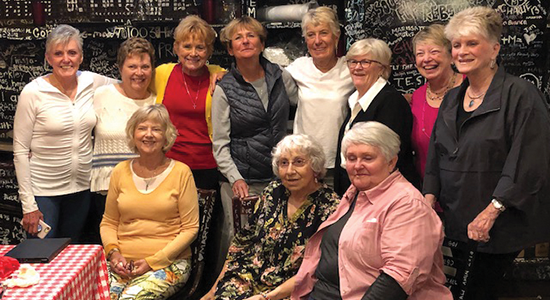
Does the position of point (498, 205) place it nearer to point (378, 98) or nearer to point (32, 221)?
point (378, 98)

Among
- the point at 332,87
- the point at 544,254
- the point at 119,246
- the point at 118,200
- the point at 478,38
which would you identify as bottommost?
the point at 544,254

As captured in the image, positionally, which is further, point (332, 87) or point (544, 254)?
point (544, 254)

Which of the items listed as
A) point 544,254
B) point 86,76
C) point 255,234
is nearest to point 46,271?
point 255,234

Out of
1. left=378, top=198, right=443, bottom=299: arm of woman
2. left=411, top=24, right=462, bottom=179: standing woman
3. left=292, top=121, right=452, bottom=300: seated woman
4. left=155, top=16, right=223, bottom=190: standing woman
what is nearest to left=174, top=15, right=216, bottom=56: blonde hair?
left=155, top=16, right=223, bottom=190: standing woman

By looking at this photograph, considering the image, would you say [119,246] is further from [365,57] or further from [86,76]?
[365,57]

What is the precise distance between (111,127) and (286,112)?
0.98 meters

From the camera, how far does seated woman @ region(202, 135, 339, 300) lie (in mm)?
2766

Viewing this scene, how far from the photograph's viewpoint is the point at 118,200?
311 cm

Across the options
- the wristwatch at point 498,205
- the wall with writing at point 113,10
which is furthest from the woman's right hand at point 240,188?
the wall with writing at point 113,10

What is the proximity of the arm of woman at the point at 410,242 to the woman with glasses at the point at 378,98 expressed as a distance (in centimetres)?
75

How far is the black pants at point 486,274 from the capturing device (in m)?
2.57

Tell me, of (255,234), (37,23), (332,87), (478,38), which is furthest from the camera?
(37,23)

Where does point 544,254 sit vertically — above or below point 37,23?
below

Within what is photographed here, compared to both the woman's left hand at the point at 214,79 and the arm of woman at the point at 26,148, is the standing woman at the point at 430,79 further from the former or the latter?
the arm of woman at the point at 26,148
